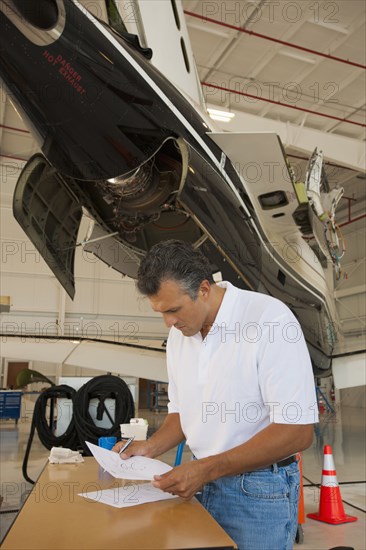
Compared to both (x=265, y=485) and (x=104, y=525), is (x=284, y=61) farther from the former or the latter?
(x=104, y=525)

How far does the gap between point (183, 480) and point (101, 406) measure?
3.89m

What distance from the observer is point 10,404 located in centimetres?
1277

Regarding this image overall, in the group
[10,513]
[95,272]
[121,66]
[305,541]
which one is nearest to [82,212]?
[121,66]

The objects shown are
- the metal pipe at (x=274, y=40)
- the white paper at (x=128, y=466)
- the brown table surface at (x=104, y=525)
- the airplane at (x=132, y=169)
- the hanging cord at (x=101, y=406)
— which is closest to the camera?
the brown table surface at (x=104, y=525)

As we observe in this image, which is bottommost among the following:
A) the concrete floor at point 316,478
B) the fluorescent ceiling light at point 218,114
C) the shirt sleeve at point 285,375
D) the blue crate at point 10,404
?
the concrete floor at point 316,478

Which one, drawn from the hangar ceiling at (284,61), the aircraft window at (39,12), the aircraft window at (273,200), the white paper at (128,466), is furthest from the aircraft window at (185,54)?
the white paper at (128,466)

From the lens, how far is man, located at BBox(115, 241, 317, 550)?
1636 mm

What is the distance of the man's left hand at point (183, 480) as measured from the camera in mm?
1564

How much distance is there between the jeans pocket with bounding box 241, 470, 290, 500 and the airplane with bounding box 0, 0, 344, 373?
2.71m

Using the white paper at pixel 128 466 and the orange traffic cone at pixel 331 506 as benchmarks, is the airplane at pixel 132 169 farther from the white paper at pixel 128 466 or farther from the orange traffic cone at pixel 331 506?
the white paper at pixel 128 466

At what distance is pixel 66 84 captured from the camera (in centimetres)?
336

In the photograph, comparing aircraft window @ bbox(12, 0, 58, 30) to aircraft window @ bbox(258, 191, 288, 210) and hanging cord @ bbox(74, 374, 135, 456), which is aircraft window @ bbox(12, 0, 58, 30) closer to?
aircraft window @ bbox(258, 191, 288, 210)

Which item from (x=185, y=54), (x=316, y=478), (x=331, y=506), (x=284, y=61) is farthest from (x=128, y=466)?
(x=284, y=61)

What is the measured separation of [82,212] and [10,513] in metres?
3.06
